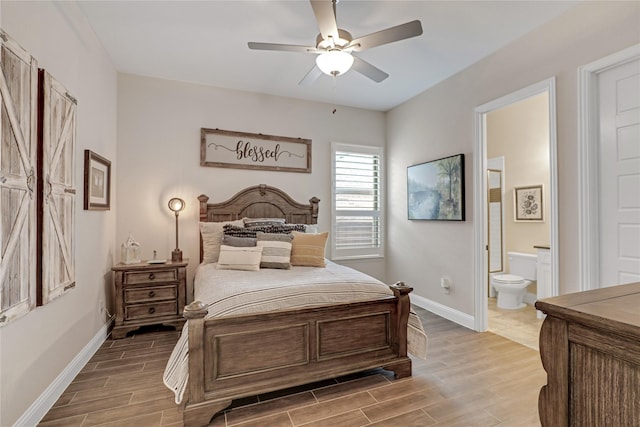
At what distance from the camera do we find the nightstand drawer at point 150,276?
124 inches

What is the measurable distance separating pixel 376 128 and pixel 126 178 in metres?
3.59

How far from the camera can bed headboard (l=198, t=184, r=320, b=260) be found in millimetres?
3881

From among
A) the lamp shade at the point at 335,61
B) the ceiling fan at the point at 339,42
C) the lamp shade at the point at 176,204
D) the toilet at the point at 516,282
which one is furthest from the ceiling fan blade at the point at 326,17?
the toilet at the point at 516,282

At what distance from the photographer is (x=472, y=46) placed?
304cm

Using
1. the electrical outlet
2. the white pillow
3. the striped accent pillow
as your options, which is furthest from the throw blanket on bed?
the electrical outlet

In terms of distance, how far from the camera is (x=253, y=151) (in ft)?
13.6

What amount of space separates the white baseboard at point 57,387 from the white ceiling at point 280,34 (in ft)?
9.33

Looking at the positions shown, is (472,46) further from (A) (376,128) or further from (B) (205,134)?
(B) (205,134)

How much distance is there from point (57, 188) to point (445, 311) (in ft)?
13.2

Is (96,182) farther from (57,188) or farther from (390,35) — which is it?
(390,35)

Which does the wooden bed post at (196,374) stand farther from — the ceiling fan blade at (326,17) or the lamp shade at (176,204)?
the lamp shade at (176,204)

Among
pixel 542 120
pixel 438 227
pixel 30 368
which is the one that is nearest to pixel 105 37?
pixel 30 368

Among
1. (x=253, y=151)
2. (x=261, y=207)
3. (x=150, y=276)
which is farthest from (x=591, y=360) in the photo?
(x=253, y=151)

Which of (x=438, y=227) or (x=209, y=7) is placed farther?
(x=438, y=227)
